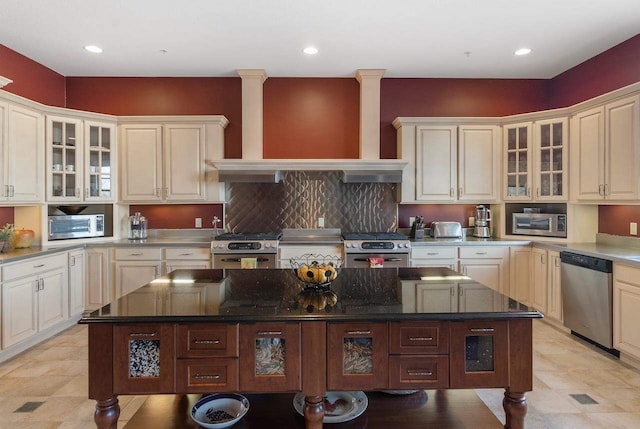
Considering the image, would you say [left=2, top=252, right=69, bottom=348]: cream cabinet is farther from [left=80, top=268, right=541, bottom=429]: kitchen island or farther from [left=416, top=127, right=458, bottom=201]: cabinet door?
[left=416, top=127, right=458, bottom=201]: cabinet door

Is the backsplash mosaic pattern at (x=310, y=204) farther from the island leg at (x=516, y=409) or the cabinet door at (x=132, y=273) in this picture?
the island leg at (x=516, y=409)

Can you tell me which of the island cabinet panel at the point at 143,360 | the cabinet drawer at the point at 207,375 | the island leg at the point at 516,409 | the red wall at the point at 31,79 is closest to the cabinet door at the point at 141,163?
the red wall at the point at 31,79

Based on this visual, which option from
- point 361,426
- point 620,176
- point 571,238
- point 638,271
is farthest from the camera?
point 571,238

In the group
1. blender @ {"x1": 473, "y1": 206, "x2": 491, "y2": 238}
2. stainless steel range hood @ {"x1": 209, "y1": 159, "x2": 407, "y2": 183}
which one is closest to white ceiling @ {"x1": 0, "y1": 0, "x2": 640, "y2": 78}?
stainless steel range hood @ {"x1": 209, "y1": 159, "x2": 407, "y2": 183}

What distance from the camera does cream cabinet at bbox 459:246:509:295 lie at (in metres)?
4.24

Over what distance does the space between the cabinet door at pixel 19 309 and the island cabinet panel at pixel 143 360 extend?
2329 millimetres

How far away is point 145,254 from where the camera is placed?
4.21 metres

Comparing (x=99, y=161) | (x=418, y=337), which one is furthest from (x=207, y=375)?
(x=99, y=161)

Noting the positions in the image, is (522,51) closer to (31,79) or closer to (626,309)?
(626,309)

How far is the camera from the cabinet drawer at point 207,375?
157 centimetres

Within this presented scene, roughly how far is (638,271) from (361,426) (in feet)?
8.34

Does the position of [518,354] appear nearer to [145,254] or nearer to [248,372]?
[248,372]

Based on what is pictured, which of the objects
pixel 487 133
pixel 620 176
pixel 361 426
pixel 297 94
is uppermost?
pixel 297 94

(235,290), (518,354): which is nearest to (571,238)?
(518,354)
